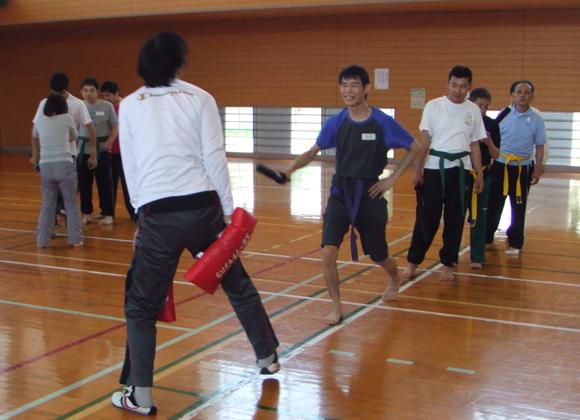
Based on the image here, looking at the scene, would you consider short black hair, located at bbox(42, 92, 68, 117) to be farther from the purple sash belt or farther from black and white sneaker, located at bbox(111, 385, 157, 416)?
black and white sneaker, located at bbox(111, 385, 157, 416)

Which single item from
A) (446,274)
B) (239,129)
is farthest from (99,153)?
(239,129)

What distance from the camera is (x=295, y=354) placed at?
12.4 ft

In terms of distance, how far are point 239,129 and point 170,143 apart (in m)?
15.3

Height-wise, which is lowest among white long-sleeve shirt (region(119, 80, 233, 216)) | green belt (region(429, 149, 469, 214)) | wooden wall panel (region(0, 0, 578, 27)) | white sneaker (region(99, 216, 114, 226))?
white sneaker (region(99, 216, 114, 226))

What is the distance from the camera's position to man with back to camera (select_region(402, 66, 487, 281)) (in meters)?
5.16

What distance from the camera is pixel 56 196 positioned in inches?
261

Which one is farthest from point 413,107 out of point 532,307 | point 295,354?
point 295,354

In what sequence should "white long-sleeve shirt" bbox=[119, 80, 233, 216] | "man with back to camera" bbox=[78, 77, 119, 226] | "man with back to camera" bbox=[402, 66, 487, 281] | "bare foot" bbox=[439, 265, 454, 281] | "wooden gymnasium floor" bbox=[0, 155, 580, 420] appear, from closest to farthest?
1. "white long-sleeve shirt" bbox=[119, 80, 233, 216]
2. "wooden gymnasium floor" bbox=[0, 155, 580, 420]
3. "man with back to camera" bbox=[402, 66, 487, 281]
4. "bare foot" bbox=[439, 265, 454, 281]
5. "man with back to camera" bbox=[78, 77, 119, 226]

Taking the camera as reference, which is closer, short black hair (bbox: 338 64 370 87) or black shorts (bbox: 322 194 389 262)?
short black hair (bbox: 338 64 370 87)

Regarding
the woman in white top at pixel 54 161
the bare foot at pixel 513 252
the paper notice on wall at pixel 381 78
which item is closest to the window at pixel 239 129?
the paper notice on wall at pixel 381 78

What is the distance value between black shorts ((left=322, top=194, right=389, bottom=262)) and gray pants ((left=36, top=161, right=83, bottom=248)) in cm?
326

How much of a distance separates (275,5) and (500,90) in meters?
5.30

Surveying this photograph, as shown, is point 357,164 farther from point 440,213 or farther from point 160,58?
point 160,58

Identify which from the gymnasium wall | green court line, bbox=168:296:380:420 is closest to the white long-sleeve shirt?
green court line, bbox=168:296:380:420
